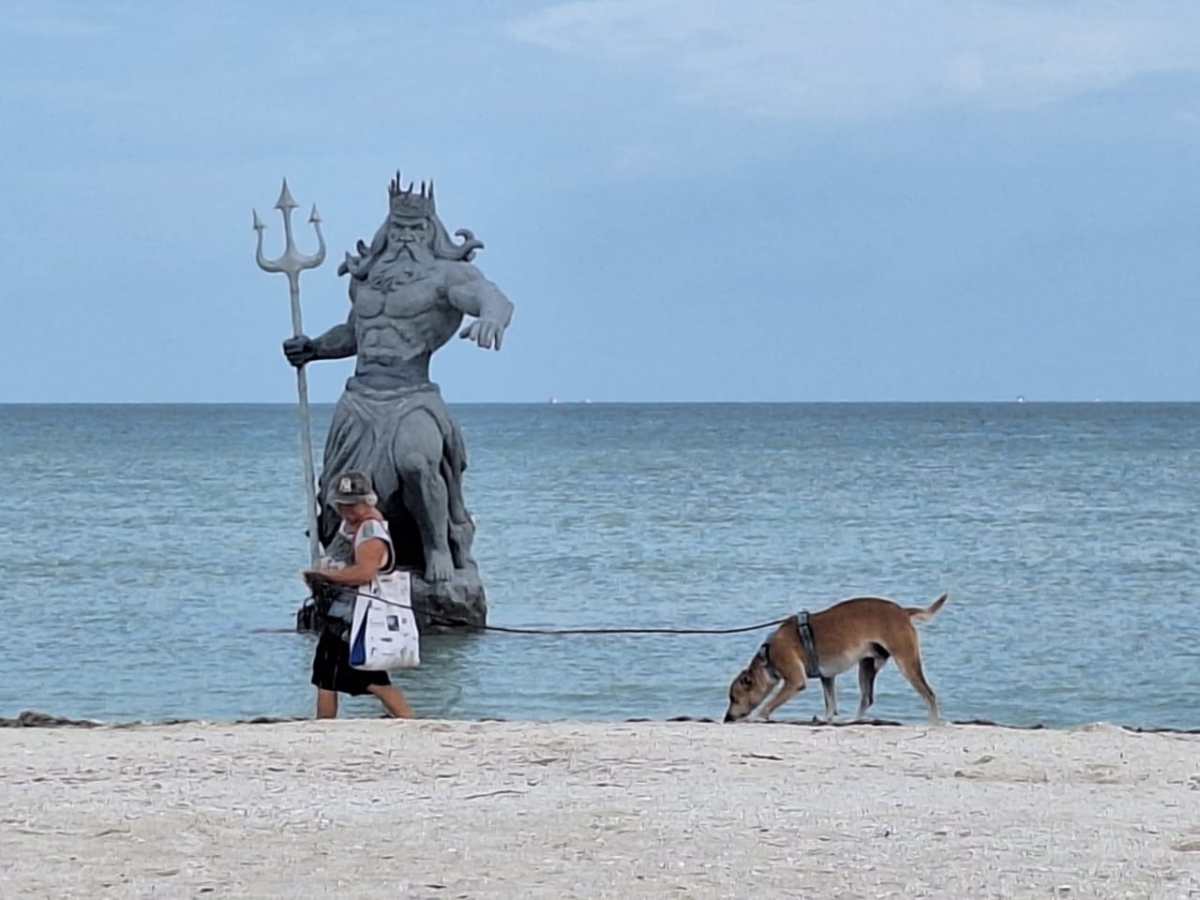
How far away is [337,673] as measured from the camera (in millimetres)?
10539

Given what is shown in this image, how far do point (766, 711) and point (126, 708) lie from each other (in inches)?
178

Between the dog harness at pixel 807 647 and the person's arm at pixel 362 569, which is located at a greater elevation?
the person's arm at pixel 362 569

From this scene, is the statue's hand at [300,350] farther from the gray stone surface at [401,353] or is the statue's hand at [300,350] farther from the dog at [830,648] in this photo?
the dog at [830,648]

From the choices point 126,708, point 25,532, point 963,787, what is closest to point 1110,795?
point 963,787

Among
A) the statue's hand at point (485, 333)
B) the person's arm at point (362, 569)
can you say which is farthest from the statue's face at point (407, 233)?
the person's arm at point (362, 569)

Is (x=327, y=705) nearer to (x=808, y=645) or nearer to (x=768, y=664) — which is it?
(x=768, y=664)

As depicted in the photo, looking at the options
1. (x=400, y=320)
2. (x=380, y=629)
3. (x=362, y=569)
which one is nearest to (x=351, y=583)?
(x=362, y=569)

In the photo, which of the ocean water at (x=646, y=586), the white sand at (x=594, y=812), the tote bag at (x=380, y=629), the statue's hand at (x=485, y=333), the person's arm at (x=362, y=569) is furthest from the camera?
the ocean water at (x=646, y=586)

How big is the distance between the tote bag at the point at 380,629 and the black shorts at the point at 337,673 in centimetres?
17

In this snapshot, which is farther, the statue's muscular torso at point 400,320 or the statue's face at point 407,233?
the statue's face at point 407,233

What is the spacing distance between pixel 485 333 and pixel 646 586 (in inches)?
352

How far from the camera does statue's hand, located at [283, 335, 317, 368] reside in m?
15.2

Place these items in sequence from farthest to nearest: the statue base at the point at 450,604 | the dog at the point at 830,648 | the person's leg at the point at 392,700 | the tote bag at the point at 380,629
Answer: the statue base at the point at 450,604, the dog at the point at 830,648, the person's leg at the point at 392,700, the tote bag at the point at 380,629

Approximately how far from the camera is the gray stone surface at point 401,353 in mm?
14562
